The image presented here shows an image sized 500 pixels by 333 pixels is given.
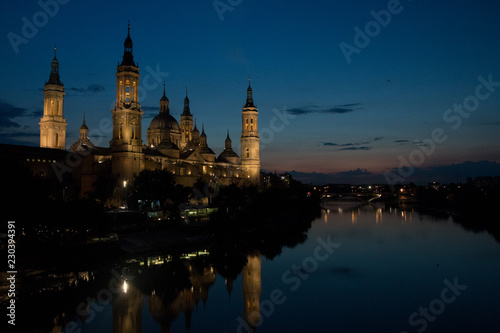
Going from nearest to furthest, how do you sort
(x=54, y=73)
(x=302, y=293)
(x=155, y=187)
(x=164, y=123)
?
(x=302, y=293) < (x=155, y=187) < (x=54, y=73) < (x=164, y=123)

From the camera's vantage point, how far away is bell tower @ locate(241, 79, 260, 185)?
79.5m

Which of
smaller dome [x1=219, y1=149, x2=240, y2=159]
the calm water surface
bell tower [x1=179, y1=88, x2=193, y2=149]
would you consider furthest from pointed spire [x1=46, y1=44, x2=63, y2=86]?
the calm water surface

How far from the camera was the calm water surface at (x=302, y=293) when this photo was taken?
66.1 ft

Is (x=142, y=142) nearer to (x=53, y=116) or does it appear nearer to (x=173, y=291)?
(x=53, y=116)

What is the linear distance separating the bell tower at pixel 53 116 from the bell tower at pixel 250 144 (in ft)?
97.9

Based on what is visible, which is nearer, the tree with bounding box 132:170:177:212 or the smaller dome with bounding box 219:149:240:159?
the tree with bounding box 132:170:177:212

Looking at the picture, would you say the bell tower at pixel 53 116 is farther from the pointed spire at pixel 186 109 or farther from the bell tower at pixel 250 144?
the bell tower at pixel 250 144

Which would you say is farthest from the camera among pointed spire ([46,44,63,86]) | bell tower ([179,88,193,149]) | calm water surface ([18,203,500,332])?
bell tower ([179,88,193,149])

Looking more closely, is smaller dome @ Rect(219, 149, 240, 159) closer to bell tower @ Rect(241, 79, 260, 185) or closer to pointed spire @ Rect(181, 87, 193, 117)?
bell tower @ Rect(241, 79, 260, 185)

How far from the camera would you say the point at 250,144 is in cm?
7956

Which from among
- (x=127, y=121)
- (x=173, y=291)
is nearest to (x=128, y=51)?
(x=127, y=121)

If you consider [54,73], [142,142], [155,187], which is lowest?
[155,187]

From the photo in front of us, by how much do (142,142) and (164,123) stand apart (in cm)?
1292

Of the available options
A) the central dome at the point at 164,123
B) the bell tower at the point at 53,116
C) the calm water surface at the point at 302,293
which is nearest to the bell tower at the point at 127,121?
the bell tower at the point at 53,116
